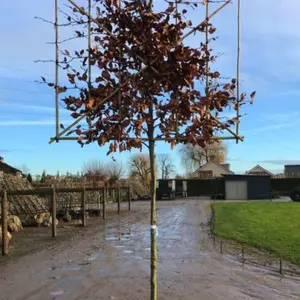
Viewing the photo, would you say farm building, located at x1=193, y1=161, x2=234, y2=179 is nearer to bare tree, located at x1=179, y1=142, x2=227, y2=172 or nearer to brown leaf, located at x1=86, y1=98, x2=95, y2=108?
bare tree, located at x1=179, y1=142, x2=227, y2=172

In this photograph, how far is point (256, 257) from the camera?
1106 centimetres

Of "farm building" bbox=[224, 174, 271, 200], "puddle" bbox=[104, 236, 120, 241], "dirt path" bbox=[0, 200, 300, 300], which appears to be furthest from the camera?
"farm building" bbox=[224, 174, 271, 200]

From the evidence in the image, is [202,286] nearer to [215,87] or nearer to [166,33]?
[215,87]

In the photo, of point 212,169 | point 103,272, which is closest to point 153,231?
point 103,272

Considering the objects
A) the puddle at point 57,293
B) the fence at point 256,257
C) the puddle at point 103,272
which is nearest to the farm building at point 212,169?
the fence at point 256,257

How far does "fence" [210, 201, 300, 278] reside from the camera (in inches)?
367

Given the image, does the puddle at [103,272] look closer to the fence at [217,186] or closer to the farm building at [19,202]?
the farm building at [19,202]

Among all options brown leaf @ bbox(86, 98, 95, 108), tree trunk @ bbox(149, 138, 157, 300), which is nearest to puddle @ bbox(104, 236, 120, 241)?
tree trunk @ bbox(149, 138, 157, 300)

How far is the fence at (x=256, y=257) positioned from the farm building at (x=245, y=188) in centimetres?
4105

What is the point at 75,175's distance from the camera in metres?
48.4

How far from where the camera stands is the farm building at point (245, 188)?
54.6 meters

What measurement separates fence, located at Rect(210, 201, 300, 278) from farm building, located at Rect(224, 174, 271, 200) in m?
41.0

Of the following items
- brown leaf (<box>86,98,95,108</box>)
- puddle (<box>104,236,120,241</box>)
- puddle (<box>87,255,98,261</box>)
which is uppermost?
brown leaf (<box>86,98,95,108</box>)

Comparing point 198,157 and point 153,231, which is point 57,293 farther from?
point 198,157
